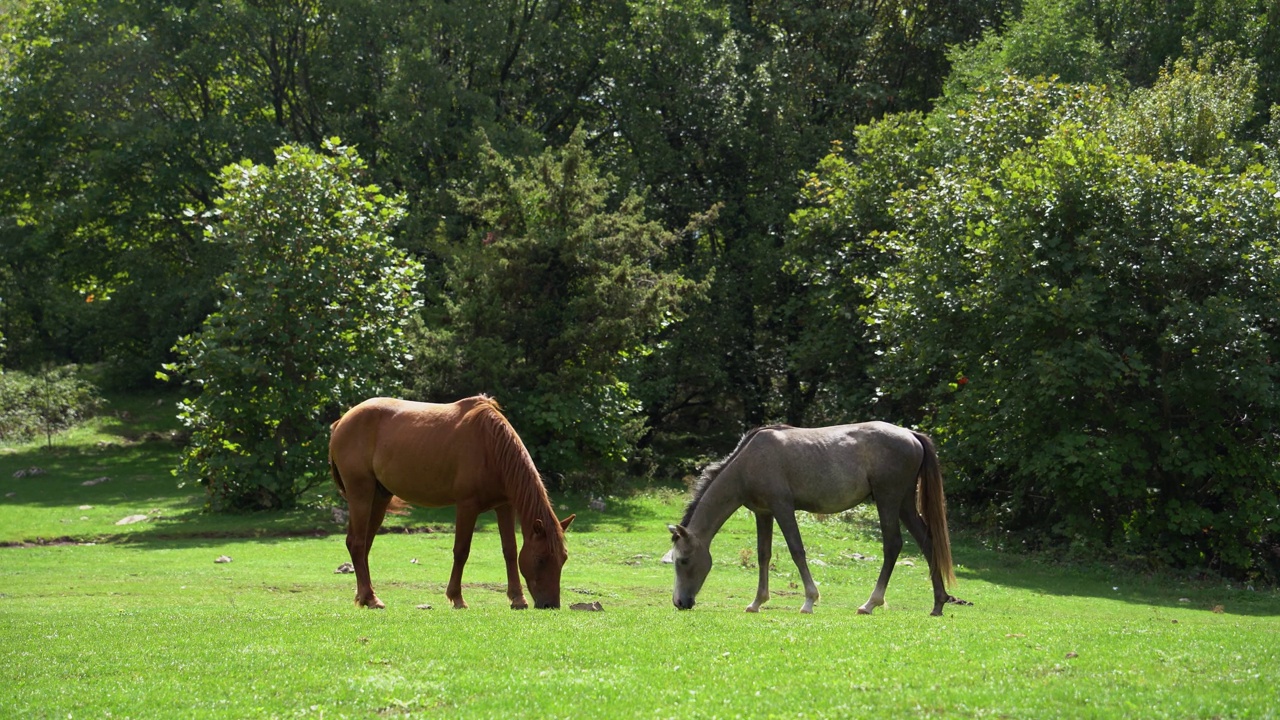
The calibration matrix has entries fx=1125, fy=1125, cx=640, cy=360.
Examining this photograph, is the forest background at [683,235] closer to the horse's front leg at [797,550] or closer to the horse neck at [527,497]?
the horse's front leg at [797,550]

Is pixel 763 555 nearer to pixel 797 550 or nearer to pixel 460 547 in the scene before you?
pixel 797 550

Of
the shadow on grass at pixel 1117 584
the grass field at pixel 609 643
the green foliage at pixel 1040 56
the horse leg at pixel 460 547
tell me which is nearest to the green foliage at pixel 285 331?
the grass field at pixel 609 643

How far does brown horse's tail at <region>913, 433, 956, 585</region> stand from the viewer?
42.5 feet

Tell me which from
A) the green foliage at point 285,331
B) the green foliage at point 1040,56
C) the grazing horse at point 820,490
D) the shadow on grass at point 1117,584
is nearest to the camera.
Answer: the grazing horse at point 820,490

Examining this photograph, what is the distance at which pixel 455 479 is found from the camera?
13055 millimetres

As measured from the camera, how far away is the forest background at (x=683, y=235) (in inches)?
782

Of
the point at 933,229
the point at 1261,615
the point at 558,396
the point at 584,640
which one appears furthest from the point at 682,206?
the point at 584,640

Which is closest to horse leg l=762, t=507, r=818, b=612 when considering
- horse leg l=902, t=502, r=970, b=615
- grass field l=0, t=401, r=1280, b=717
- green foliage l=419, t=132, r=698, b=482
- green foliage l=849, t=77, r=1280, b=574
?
grass field l=0, t=401, r=1280, b=717

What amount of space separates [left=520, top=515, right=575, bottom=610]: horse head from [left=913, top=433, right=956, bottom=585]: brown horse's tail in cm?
414

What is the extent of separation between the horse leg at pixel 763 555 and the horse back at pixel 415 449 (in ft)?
11.0

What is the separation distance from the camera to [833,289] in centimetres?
2880

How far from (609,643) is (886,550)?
4.67 meters

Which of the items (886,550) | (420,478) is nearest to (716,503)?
(886,550)

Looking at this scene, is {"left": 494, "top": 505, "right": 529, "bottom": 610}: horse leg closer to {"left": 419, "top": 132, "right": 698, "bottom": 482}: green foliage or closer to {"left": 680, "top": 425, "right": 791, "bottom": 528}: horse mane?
{"left": 680, "top": 425, "right": 791, "bottom": 528}: horse mane
